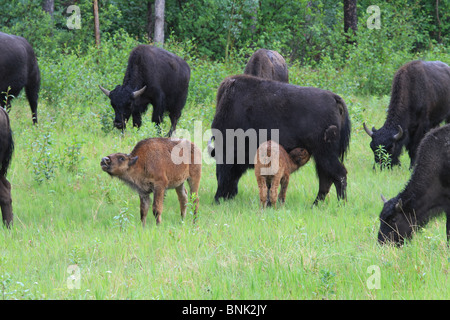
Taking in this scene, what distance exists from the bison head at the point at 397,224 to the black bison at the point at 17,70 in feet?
27.6

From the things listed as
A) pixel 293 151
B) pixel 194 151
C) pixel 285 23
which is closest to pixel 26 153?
pixel 194 151

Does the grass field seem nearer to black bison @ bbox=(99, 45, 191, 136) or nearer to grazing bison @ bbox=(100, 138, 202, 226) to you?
grazing bison @ bbox=(100, 138, 202, 226)

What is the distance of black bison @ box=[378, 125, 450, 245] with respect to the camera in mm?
6719

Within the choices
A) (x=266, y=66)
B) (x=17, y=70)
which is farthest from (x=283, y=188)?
(x=17, y=70)

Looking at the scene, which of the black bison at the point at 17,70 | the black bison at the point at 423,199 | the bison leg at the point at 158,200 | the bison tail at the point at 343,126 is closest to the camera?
the black bison at the point at 423,199

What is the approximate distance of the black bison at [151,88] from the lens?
13266 millimetres

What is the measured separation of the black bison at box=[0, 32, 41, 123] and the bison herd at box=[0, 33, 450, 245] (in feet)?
0.07

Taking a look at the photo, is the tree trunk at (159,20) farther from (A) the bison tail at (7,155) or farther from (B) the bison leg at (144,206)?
(B) the bison leg at (144,206)

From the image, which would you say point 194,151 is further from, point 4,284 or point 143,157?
point 4,284

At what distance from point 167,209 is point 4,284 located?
12.6 feet

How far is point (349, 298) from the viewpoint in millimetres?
5410

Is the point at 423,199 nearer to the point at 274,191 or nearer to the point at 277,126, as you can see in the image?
the point at 274,191

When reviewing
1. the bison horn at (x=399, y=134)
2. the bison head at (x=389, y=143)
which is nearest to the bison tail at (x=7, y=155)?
the bison head at (x=389, y=143)

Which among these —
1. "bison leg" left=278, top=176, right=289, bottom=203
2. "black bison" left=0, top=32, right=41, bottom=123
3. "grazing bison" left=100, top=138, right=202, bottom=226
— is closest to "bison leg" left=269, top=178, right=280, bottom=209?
"bison leg" left=278, top=176, right=289, bottom=203
